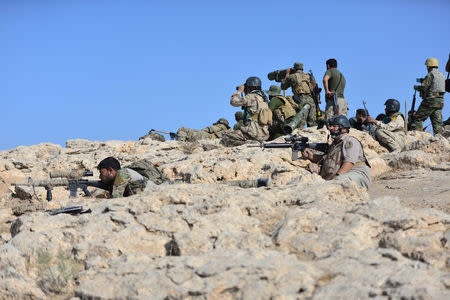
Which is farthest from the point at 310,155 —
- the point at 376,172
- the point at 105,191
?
the point at 105,191

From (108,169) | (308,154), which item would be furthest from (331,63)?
(108,169)

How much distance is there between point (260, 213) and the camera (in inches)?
174

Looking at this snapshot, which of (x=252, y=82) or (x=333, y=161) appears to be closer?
(x=333, y=161)

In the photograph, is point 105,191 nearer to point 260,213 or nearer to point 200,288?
point 260,213

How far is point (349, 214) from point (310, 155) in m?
3.84

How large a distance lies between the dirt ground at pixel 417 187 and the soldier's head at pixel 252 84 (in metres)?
3.85

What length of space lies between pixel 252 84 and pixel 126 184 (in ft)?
17.4

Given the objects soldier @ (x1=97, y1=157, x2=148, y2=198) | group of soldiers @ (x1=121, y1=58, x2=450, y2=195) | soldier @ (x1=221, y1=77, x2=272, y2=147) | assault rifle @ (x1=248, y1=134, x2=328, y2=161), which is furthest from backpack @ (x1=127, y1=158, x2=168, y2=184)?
soldier @ (x1=221, y1=77, x2=272, y2=147)

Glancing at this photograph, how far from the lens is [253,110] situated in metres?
11.1

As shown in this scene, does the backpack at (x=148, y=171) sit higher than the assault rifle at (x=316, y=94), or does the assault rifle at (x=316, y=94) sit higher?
the assault rifle at (x=316, y=94)

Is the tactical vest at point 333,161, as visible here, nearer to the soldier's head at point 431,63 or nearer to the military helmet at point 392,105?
the military helmet at point 392,105

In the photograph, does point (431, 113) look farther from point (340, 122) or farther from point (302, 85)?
point (340, 122)

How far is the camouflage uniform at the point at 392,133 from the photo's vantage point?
1063 centimetres

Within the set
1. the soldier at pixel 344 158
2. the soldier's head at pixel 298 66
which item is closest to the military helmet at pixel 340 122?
the soldier at pixel 344 158
